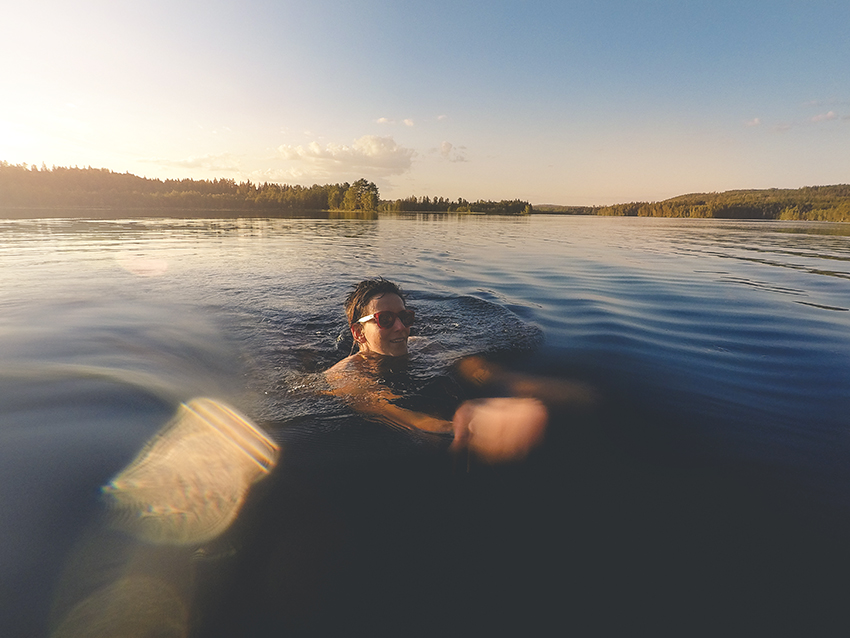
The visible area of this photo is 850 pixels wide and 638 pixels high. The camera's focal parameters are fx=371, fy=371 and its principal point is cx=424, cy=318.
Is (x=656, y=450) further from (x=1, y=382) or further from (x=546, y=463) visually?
(x=1, y=382)

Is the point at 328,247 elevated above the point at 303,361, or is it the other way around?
the point at 328,247

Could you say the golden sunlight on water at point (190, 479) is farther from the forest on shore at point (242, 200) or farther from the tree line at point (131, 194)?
the tree line at point (131, 194)

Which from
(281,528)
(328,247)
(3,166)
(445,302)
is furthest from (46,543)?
(3,166)

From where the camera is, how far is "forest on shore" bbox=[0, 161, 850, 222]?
3130 inches

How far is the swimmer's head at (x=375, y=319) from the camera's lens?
4.31 m

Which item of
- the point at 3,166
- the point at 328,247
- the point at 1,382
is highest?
the point at 3,166

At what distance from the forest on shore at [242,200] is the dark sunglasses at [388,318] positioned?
7697 cm

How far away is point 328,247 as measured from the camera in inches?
757

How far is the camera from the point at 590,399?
13.4ft

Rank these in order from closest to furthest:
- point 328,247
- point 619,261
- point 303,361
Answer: point 303,361 < point 619,261 < point 328,247

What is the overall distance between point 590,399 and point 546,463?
1391 millimetres

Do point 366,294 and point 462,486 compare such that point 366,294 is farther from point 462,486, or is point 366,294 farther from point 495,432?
point 462,486

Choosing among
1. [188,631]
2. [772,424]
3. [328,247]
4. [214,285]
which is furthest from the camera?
[328,247]

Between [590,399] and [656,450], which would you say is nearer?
[656,450]
